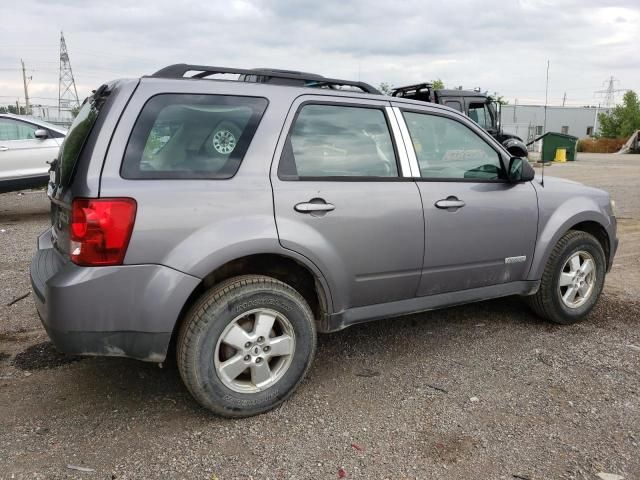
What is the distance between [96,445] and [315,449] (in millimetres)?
1084

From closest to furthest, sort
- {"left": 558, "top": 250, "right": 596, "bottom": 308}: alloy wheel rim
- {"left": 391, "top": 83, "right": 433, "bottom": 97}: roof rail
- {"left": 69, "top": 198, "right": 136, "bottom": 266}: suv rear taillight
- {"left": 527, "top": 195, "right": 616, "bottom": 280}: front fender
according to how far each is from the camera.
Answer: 1. {"left": 69, "top": 198, "right": 136, "bottom": 266}: suv rear taillight
2. {"left": 527, "top": 195, "right": 616, "bottom": 280}: front fender
3. {"left": 558, "top": 250, "right": 596, "bottom": 308}: alloy wheel rim
4. {"left": 391, "top": 83, "right": 433, "bottom": 97}: roof rail

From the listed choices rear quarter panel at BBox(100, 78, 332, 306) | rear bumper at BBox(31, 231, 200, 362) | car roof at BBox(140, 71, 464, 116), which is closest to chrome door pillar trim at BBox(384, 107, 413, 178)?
car roof at BBox(140, 71, 464, 116)

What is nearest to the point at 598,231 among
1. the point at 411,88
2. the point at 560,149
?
the point at 411,88

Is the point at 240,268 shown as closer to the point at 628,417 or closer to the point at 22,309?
the point at 628,417

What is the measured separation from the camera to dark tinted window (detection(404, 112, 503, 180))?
361 cm

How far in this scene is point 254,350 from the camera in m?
2.98

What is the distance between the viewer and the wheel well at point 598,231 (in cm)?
449

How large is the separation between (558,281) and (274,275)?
2.32 meters

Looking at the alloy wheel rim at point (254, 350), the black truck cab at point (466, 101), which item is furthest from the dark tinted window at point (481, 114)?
the alloy wheel rim at point (254, 350)

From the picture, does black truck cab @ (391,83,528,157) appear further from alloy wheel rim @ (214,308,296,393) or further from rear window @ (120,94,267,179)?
alloy wheel rim @ (214,308,296,393)

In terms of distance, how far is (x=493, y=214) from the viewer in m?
3.79

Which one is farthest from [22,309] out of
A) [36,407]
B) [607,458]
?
[607,458]

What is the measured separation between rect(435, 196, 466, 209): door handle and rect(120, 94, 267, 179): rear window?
1.26 metres

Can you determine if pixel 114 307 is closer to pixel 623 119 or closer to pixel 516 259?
pixel 516 259
